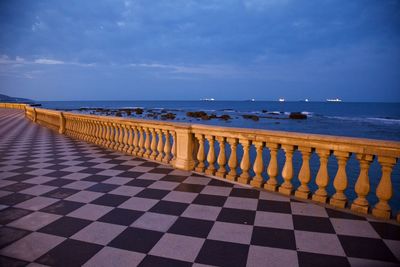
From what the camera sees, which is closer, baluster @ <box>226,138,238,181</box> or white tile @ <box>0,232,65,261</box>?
white tile @ <box>0,232,65,261</box>

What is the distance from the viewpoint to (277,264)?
237 cm

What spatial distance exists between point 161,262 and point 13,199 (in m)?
2.92

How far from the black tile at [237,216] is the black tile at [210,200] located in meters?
0.23

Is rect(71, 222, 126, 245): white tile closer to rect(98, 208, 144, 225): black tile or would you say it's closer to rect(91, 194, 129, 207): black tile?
rect(98, 208, 144, 225): black tile

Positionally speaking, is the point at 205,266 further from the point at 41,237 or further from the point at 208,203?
the point at 41,237

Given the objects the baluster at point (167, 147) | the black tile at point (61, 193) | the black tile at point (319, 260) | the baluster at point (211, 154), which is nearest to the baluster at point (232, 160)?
the baluster at point (211, 154)

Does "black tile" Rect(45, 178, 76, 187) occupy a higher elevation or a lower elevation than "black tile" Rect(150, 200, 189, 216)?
lower

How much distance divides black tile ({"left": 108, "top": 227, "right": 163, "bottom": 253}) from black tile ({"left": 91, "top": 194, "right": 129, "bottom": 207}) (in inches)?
33.2

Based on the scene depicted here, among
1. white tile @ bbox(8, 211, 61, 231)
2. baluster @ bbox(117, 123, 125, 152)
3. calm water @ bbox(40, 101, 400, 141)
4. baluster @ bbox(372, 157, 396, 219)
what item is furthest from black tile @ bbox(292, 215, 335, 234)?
calm water @ bbox(40, 101, 400, 141)

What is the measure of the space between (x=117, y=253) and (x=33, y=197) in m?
2.28

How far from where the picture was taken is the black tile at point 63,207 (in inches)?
135

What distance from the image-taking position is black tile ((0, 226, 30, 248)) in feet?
8.88

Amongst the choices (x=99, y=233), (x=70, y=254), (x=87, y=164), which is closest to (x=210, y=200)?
(x=99, y=233)

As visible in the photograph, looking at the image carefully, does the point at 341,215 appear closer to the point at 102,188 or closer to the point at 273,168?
the point at 273,168
